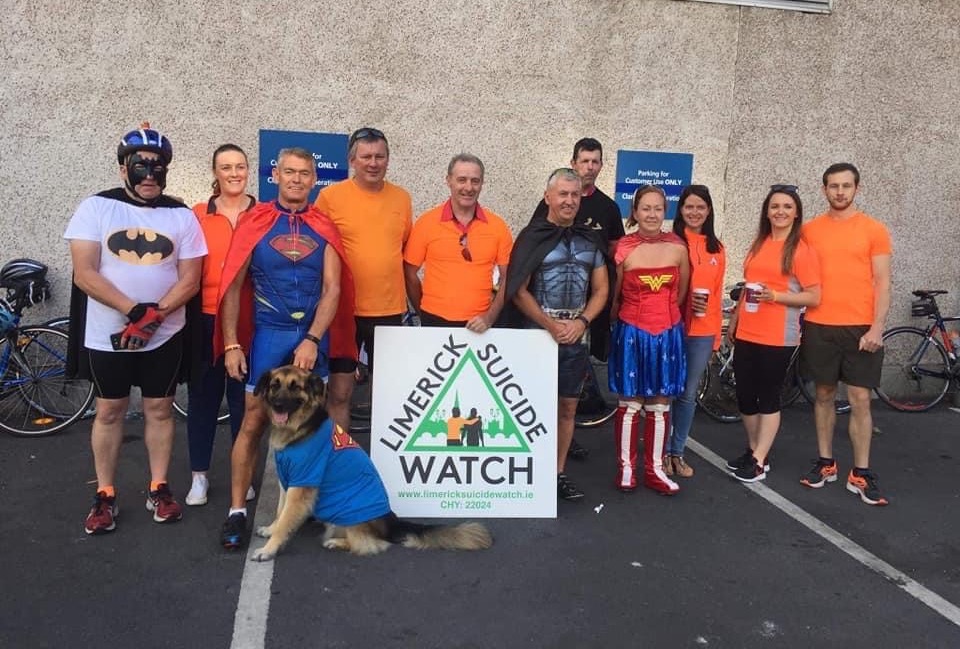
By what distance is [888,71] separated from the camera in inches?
278

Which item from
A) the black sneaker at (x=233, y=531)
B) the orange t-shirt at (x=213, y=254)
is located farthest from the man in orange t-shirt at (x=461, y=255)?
the black sneaker at (x=233, y=531)

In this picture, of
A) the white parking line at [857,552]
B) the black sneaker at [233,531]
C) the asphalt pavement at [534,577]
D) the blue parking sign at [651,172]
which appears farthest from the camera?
the blue parking sign at [651,172]

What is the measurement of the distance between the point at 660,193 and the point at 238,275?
245 centimetres

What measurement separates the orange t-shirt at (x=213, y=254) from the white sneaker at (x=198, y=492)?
39.2 inches

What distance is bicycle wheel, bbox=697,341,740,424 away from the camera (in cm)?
A: 654

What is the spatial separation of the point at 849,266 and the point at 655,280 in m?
1.30

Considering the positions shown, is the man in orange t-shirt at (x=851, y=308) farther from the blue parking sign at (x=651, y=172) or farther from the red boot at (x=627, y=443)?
the blue parking sign at (x=651, y=172)

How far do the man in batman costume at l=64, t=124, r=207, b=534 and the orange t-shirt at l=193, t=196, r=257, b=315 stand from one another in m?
0.15

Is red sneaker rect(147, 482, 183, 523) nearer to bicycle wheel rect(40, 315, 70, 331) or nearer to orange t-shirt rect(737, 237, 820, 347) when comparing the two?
bicycle wheel rect(40, 315, 70, 331)

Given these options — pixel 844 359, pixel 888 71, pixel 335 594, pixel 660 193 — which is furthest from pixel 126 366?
pixel 888 71

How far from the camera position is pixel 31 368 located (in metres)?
5.69

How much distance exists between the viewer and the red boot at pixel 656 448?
4.67m

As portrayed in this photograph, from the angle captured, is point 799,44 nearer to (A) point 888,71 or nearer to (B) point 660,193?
(A) point 888,71

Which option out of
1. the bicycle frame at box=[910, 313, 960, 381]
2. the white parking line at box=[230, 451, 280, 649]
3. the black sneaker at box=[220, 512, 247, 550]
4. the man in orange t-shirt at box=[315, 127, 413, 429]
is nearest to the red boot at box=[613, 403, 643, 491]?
the man in orange t-shirt at box=[315, 127, 413, 429]
